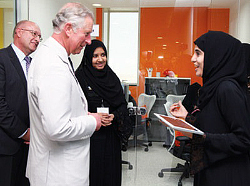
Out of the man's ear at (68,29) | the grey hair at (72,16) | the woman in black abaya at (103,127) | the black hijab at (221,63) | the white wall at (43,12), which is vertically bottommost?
the woman in black abaya at (103,127)

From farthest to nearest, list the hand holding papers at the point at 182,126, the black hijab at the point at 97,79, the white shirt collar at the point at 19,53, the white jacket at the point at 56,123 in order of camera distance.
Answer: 1. the black hijab at the point at 97,79
2. the white shirt collar at the point at 19,53
3. the hand holding papers at the point at 182,126
4. the white jacket at the point at 56,123

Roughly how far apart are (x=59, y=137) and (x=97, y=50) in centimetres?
135

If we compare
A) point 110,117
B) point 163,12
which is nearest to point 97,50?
point 110,117

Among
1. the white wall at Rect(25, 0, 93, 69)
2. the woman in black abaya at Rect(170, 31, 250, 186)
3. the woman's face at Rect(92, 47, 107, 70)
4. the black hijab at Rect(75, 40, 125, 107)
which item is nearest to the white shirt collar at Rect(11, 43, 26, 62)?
the black hijab at Rect(75, 40, 125, 107)

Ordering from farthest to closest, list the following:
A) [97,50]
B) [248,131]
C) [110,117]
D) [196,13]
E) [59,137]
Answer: [196,13] < [97,50] < [110,117] < [248,131] < [59,137]

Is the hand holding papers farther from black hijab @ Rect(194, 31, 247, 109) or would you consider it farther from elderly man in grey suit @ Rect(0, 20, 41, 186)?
elderly man in grey suit @ Rect(0, 20, 41, 186)

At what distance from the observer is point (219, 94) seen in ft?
4.28

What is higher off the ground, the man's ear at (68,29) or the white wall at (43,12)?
the white wall at (43,12)

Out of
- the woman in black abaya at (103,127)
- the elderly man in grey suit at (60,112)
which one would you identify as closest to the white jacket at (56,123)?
the elderly man in grey suit at (60,112)

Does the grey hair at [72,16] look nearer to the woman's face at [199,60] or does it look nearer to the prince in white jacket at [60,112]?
the prince in white jacket at [60,112]

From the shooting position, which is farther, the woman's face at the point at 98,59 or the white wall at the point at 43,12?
the white wall at the point at 43,12

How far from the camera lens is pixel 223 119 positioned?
52.4 inches

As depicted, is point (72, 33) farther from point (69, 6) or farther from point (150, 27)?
point (150, 27)

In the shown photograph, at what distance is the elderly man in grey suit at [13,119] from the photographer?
184 cm
